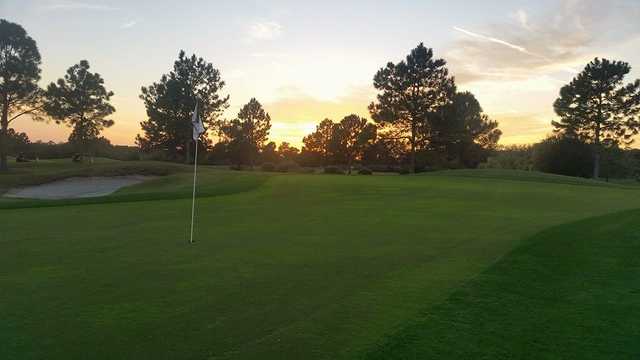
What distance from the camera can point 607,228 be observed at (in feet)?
44.0

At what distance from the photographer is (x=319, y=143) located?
4409 inches

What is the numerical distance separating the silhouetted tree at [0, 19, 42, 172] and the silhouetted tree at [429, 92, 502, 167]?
174 feet

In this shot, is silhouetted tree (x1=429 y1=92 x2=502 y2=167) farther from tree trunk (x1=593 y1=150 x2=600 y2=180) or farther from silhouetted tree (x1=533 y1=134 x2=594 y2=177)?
tree trunk (x1=593 y1=150 x2=600 y2=180)

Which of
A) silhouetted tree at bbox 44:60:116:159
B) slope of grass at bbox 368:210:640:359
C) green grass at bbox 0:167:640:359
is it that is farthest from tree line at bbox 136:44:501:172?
slope of grass at bbox 368:210:640:359

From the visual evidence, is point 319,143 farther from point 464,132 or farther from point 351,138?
point 464,132

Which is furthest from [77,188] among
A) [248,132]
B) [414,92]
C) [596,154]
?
[596,154]

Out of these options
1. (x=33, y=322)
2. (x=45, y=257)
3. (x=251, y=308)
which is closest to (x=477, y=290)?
(x=251, y=308)

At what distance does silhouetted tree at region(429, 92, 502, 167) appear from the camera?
8038cm

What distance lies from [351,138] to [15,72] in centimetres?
6303

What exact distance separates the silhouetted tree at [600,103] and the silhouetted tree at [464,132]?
54.4 ft

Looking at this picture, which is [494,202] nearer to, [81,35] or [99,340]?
[99,340]

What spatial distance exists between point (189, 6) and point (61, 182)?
815 inches

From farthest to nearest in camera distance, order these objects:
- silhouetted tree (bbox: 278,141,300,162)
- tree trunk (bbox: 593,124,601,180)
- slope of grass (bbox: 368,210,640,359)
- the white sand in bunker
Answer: silhouetted tree (bbox: 278,141,300,162)
tree trunk (bbox: 593,124,601,180)
the white sand in bunker
slope of grass (bbox: 368,210,640,359)

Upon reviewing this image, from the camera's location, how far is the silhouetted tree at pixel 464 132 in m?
80.4
